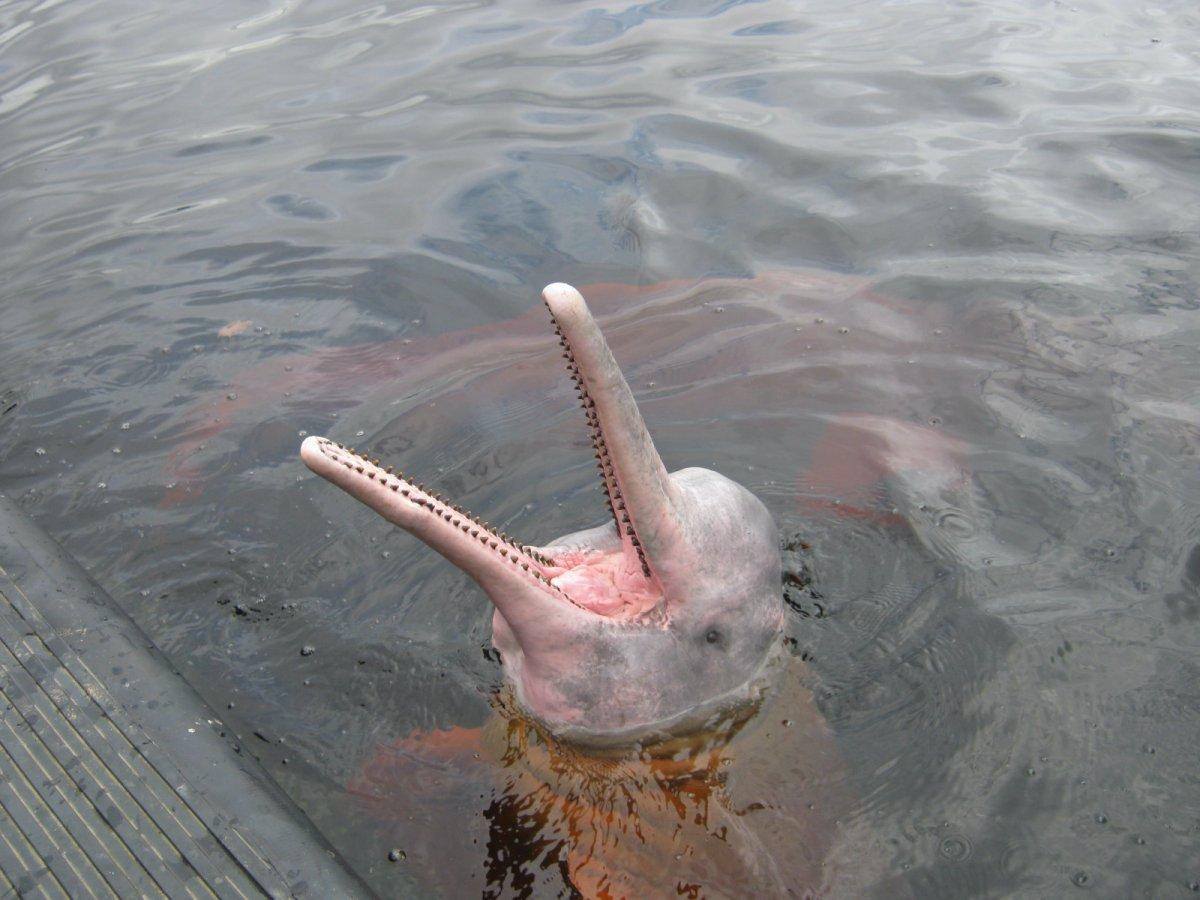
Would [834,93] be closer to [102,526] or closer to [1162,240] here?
[1162,240]

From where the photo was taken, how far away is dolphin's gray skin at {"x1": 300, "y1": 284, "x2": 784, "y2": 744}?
355 centimetres

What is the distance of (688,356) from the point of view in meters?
6.40

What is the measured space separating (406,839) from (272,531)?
198 centimetres

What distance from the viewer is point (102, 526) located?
5445mm

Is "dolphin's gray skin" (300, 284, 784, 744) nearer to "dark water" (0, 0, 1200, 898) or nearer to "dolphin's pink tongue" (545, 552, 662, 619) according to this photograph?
"dolphin's pink tongue" (545, 552, 662, 619)

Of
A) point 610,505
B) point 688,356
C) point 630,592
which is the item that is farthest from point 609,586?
point 688,356

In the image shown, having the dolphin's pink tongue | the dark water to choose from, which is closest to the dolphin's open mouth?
the dolphin's pink tongue

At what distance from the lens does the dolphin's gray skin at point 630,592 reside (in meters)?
3.55

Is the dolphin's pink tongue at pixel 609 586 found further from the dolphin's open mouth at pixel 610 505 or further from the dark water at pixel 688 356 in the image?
the dark water at pixel 688 356

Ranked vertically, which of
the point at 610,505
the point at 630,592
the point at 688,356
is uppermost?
the point at 610,505

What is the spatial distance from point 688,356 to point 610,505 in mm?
2568

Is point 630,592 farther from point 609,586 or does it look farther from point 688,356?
point 688,356

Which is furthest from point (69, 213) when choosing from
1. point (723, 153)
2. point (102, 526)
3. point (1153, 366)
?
point (1153, 366)

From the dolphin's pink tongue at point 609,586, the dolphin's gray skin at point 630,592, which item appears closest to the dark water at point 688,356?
the dolphin's gray skin at point 630,592
